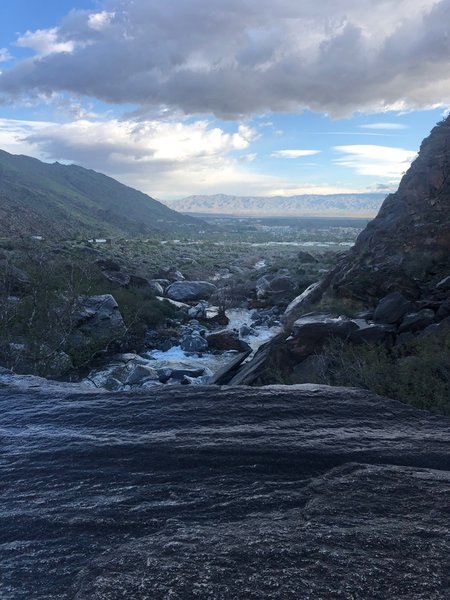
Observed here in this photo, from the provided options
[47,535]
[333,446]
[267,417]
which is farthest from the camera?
[267,417]

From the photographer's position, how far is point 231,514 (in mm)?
2600

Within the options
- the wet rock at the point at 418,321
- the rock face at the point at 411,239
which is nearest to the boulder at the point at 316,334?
the wet rock at the point at 418,321

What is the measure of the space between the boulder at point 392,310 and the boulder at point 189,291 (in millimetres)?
19339

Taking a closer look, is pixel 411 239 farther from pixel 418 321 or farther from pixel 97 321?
pixel 97 321

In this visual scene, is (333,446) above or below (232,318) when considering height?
above

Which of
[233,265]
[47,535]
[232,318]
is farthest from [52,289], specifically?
[233,265]

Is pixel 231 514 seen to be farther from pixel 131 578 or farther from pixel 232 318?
pixel 232 318

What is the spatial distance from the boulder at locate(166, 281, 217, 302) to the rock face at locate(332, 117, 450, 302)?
1288 centimetres

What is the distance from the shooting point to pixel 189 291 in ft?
115

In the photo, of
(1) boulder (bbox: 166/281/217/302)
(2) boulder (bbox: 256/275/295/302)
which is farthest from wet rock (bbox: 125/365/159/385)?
(1) boulder (bbox: 166/281/217/302)

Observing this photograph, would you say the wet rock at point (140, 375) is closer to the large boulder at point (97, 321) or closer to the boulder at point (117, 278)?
the large boulder at point (97, 321)

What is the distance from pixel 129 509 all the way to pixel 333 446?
4.48 ft

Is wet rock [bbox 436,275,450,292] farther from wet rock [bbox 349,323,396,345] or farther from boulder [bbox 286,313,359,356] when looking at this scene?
boulder [bbox 286,313,359,356]

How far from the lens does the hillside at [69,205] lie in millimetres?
80475
